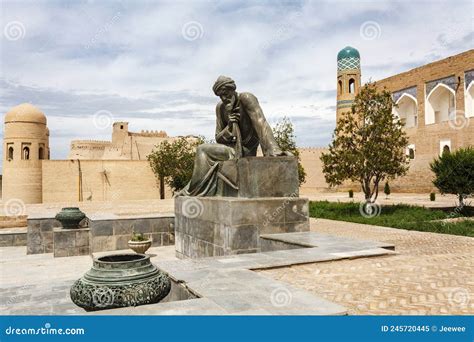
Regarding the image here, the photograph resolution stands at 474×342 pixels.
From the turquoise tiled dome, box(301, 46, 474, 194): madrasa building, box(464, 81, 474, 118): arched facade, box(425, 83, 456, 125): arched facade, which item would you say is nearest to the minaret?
the turquoise tiled dome

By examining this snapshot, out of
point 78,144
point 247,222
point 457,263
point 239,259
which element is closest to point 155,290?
point 239,259

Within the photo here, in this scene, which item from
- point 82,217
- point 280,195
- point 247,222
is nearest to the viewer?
point 247,222

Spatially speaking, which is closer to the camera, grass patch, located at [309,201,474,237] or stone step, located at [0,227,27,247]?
grass patch, located at [309,201,474,237]

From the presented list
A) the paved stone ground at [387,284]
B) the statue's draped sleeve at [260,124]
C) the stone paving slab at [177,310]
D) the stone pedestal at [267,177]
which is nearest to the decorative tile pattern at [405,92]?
the paved stone ground at [387,284]

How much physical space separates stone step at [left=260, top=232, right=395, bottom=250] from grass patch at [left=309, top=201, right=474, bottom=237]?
11.1ft

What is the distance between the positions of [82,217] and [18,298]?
5.36 metres

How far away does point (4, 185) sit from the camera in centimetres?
3088

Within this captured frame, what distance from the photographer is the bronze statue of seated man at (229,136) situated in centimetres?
709

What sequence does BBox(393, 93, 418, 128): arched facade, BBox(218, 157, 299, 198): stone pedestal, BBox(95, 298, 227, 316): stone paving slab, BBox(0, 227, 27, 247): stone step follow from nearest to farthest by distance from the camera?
BBox(95, 298, 227, 316): stone paving slab, BBox(218, 157, 299, 198): stone pedestal, BBox(0, 227, 27, 247): stone step, BBox(393, 93, 418, 128): arched facade

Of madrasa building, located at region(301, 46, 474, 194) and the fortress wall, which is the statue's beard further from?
the fortress wall

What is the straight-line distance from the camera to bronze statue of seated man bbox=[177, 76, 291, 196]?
7086 millimetres

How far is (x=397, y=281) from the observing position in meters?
3.91

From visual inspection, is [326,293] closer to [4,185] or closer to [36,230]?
[36,230]

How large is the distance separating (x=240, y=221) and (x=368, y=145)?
330 inches
